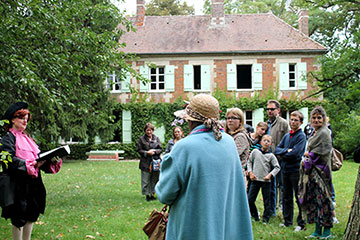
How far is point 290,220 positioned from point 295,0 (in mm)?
7720

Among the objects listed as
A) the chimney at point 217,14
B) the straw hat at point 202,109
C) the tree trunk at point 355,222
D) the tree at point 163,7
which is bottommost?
the tree trunk at point 355,222

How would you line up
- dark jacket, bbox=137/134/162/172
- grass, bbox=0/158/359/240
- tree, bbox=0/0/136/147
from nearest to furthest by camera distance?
grass, bbox=0/158/359/240
tree, bbox=0/0/136/147
dark jacket, bbox=137/134/162/172

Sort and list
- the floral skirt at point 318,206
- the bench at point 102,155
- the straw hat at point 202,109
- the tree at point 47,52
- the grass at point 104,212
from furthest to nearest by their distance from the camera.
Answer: the bench at point 102,155, the tree at point 47,52, the grass at point 104,212, the floral skirt at point 318,206, the straw hat at point 202,109

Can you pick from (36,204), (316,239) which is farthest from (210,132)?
(316,239)

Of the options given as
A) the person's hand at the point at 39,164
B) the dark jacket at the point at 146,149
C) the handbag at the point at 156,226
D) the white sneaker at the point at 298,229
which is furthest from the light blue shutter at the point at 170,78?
the handbag at the point at 156,226

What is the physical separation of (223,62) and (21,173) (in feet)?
71.2

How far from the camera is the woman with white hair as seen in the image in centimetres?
299

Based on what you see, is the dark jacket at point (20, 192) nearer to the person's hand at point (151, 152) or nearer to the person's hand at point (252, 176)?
the person's hand at point (252, 176)

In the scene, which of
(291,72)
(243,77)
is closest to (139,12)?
(243,77)

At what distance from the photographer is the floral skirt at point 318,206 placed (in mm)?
5914

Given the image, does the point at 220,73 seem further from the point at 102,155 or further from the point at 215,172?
the point at 215,172

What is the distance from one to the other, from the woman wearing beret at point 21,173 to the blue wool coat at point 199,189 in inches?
90.7

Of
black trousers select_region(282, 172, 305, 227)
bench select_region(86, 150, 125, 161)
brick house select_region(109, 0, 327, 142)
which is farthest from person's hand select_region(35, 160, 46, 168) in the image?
brick house select_region(109, 0, 327, 142)

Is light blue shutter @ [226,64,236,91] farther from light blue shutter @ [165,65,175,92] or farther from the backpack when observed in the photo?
the backpack
